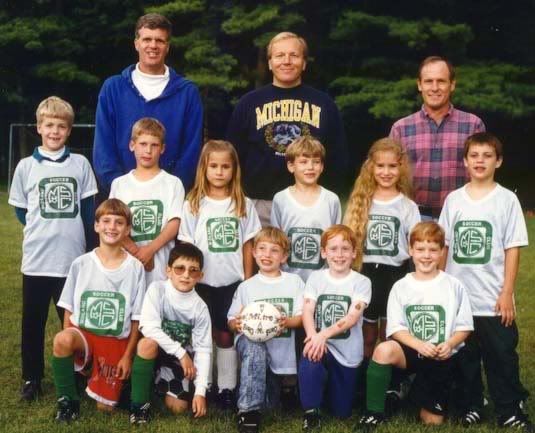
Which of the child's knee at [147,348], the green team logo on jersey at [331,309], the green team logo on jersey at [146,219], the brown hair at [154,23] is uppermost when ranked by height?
the brown hair at [154,23]

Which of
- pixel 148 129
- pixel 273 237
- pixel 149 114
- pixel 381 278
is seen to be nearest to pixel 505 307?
pixel 381 278

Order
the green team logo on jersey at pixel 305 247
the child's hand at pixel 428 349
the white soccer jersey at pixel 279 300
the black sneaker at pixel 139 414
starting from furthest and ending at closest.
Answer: the green team logo on jersey at pixel 305 247 → the white soccer jersey at pixel 279 300 → the black sneaker at pixel 139 414 → the child's hand at pixel 428 349

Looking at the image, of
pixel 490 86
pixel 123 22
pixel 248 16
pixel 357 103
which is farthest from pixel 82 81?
pixel 490 86

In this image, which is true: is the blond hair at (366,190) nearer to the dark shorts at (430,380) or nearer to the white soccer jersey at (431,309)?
the white soccer jersey at (431,309)

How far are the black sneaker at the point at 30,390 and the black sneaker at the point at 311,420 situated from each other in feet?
5.47

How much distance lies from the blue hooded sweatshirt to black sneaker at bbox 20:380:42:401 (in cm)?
129

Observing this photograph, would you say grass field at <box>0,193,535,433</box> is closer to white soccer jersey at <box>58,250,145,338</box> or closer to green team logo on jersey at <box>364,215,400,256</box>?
white soccer jersey at <box>58,250,145,338</box>

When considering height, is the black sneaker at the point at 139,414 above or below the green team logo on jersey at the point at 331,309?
below

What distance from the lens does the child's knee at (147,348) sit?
457cm

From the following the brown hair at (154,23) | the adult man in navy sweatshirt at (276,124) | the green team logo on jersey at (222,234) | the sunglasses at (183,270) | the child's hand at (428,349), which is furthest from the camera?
the adult man in navy sweatshirt at (276,124)

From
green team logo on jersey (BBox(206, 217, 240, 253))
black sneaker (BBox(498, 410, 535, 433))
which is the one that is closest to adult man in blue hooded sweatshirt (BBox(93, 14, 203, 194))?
green team logo on jersey (BBox(206, 217, 240, 253))

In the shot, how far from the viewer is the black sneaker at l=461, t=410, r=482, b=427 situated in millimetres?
4609

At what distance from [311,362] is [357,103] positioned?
1737 centimetres

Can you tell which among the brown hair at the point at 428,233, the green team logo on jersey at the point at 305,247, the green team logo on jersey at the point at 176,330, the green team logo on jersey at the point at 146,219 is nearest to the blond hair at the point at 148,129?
the green team logo on jersey at the point at 146,219
